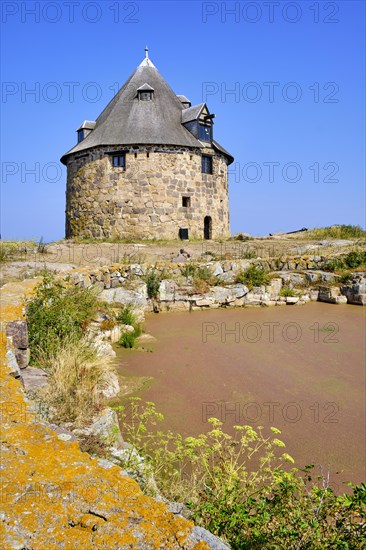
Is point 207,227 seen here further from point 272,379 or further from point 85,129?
point 272,379

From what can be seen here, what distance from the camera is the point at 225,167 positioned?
28.2 m

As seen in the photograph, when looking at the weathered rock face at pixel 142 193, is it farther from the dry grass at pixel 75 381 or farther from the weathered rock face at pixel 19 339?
the weathered rock face at pixel 19 339

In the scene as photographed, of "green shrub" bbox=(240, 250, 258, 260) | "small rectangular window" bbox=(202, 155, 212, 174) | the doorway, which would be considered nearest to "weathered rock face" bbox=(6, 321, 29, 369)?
"green shrub" bbox=(240, 250, 258, 260)

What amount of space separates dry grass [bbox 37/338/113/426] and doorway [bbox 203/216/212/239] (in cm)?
2063

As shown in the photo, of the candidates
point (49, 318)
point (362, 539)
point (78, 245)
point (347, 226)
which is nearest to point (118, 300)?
point (49, 318)

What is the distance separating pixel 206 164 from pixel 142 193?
5018 millimetres

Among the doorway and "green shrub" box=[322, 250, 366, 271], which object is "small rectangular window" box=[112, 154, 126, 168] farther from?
"green shrub" box=[322, 250, 366, 271]

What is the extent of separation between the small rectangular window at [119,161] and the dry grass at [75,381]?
772 inches

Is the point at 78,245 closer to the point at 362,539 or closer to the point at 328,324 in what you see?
the point at 328,324

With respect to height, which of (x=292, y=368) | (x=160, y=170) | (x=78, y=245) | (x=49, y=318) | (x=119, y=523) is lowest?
(x=292, y=368)

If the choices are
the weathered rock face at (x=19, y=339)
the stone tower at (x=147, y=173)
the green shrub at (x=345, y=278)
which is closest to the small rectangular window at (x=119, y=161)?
the stone tower at (x=147, y=173)

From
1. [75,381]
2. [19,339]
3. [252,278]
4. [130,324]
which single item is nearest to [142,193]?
[252,278]

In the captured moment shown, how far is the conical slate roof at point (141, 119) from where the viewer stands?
24500 millimetres

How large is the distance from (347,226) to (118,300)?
18.4 m
